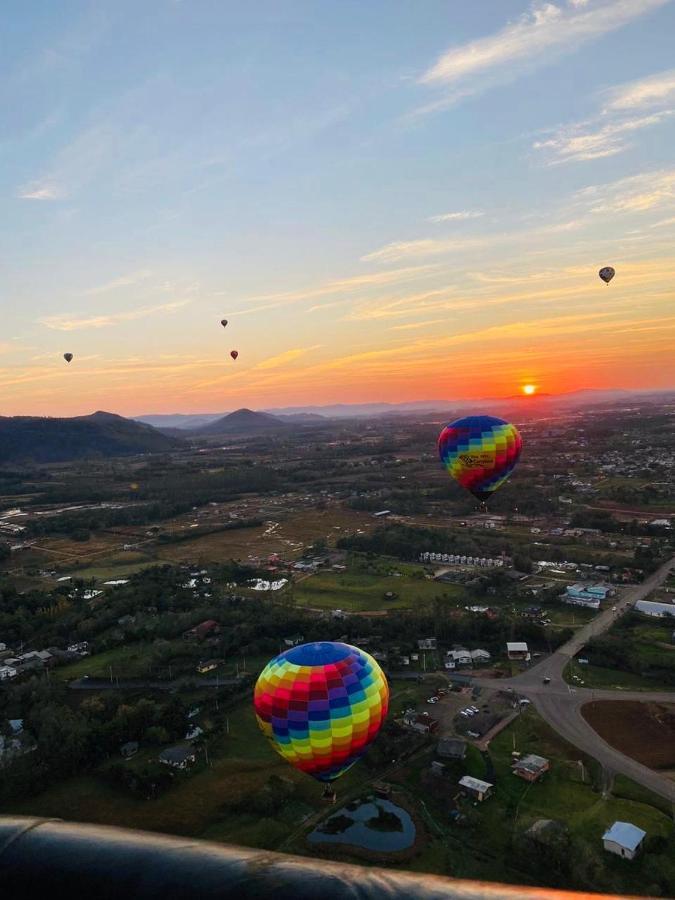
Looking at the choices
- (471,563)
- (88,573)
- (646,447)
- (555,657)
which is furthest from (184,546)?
(646,447)

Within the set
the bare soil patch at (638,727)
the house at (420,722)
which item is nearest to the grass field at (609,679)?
the bare soil patch at (638,727)

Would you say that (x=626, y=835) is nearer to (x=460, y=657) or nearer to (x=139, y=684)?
(x=460, y=657)

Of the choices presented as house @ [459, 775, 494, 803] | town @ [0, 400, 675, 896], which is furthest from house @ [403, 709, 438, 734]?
house @ [459, 775, 494, 803]

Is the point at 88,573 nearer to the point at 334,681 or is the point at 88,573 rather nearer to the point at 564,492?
the point at 334,681

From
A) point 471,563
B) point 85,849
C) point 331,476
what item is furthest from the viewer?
point 331,476

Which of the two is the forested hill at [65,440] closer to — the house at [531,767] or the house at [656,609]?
the house at [656,609]

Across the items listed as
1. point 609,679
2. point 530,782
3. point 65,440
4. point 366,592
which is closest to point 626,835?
point 530,782
